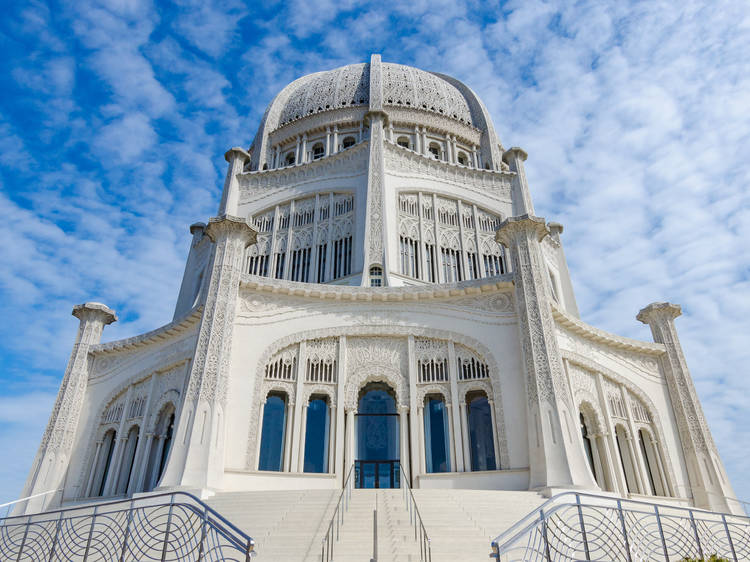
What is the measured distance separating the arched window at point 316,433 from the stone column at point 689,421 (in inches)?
481

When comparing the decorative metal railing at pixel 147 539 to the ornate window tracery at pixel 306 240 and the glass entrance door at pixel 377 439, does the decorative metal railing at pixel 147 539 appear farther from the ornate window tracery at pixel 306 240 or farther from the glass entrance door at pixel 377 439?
the ornate window tracery at pixel 306 240

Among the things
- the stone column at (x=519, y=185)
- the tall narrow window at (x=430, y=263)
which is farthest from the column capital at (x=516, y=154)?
the tall narrow window at (x=430, y=263)

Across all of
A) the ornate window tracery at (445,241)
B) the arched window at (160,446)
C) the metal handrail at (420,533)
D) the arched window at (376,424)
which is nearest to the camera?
the metal handrail at (420,533)

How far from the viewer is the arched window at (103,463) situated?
18.0m

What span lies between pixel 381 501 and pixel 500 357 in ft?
22.0

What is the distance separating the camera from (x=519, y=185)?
27.2 m

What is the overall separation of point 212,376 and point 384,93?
21246mm

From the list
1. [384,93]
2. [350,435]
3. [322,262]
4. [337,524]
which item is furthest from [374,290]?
[384,93]

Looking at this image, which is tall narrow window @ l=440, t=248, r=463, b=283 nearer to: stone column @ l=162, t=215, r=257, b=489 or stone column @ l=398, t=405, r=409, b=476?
stone column @ l=398, t=405, r=409, b=476

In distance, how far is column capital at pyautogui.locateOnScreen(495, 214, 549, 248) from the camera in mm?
17672

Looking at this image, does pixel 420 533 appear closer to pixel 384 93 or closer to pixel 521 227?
pixel 521 227

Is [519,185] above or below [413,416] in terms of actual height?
above

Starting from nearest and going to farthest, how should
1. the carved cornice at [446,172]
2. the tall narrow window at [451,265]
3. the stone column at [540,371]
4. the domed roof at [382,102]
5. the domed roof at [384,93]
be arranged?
the stone column at [540,371] < the tall narrow window at [451,265] < the carved cornice at [446,172] < the domed roof at [382,102] < the domed roof at [384,93]

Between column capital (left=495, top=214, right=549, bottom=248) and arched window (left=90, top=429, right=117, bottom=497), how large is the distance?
14.5m
